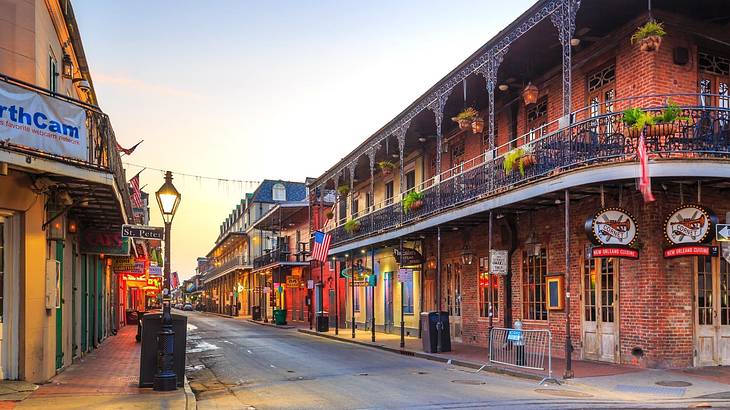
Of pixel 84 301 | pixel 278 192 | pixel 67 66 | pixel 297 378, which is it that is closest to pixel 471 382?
pixel 297 378

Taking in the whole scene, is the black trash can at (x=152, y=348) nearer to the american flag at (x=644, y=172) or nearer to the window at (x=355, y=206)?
the american flag at (x=644, y=172)

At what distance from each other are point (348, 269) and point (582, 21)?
19.4m

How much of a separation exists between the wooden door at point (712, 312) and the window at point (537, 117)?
5.55 meters

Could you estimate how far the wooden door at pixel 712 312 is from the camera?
13953 mm

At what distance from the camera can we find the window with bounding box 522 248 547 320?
→ 17.7 meters

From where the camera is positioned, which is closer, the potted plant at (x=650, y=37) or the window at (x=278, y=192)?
the potted plant at (x=650, y=37)

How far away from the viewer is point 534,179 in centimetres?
1480

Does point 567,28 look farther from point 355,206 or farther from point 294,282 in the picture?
point 294,282

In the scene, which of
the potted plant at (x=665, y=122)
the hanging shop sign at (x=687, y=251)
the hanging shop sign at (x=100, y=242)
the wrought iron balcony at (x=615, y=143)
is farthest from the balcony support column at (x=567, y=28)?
the hanging shop sign at (x=100, y=242)

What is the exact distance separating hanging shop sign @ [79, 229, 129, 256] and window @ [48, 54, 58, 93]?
5015 millimetres

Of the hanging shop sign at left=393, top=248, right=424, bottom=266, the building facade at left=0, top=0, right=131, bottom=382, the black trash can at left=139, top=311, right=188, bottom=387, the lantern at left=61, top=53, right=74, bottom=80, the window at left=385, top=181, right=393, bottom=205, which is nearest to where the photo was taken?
the building facade at left=0, top=0, right=131, bottom=382

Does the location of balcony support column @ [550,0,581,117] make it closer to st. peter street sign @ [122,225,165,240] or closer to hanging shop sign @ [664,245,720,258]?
hanging shop sign @ [664,245,720,258]

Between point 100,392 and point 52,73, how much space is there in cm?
656

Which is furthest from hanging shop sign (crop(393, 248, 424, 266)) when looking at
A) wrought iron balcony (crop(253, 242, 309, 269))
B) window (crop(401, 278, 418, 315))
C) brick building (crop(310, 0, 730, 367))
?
wrought iron balcony (crop(253, 242, 309, 269))
